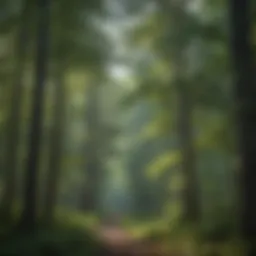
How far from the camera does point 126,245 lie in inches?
180

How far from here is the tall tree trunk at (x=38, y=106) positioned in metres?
4.88

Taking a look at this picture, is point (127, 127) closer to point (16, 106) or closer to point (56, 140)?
point (56, 140)

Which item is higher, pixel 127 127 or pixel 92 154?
pixel 127 127

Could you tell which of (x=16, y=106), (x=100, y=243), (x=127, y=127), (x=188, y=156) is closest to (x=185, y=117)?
(x=188, y=156)

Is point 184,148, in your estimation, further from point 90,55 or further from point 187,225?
point 90,55

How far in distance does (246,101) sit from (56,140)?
184cm

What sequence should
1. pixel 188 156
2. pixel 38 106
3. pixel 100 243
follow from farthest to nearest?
pixel 38 106, pixel 188 156, pixel 100 243

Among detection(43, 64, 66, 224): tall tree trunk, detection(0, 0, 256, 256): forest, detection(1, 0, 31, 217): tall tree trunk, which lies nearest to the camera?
detection(0, 0, 256, 256): forest

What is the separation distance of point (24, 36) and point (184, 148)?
201cm

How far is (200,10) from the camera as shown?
494 centimetres

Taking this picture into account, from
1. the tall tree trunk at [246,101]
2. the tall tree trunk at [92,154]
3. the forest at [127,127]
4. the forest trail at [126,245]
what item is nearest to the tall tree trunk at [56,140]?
the forest at [127,127]

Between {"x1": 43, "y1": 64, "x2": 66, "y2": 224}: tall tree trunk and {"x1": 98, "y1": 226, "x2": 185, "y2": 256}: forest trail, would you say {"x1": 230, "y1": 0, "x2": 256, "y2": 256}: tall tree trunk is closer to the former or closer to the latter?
{"x1": 98, "y1": 226, "x2": 185, "y2": 256}: forest trail

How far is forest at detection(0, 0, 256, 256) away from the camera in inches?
177

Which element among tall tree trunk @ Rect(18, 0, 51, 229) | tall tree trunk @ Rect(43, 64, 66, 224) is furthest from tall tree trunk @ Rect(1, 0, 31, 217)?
tall tree trunk @ Rect(43, 64, 66, 224)
